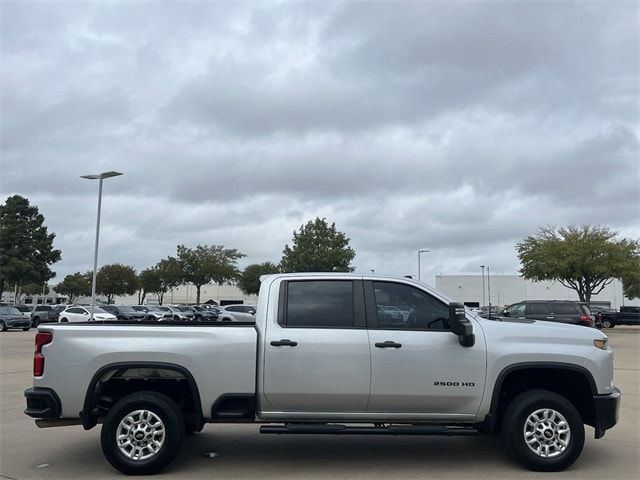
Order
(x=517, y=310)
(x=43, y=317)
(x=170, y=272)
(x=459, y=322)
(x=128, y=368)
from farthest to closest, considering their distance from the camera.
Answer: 1. (x=170, y=272)
2. (x=43, y=317)
3. (x=517, y=310)
4. (x=128, y=368)
5. (x=459, y=322)

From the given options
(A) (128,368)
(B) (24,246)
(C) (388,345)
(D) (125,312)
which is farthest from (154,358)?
(B) (24,246)

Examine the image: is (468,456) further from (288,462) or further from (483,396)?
(288,462)

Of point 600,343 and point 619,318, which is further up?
point 619,318

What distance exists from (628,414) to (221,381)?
6877mm

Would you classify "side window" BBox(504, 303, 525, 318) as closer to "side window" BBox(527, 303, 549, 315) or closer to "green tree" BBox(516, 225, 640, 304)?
"side window" BBox(527, 303, 549, 315)

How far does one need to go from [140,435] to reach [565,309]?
22.1 meters

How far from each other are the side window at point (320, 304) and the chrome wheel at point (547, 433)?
2072mm

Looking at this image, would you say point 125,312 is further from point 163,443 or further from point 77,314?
point 163,443

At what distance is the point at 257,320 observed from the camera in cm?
641

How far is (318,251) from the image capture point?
47.1 metres

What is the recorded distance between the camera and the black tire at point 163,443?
6102 millimetres

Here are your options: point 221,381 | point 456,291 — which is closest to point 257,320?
point 221,381

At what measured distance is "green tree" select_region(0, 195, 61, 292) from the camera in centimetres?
5700

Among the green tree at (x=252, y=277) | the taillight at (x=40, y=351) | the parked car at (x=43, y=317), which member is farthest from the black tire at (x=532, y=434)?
the green tree at (x=252, y=277)
